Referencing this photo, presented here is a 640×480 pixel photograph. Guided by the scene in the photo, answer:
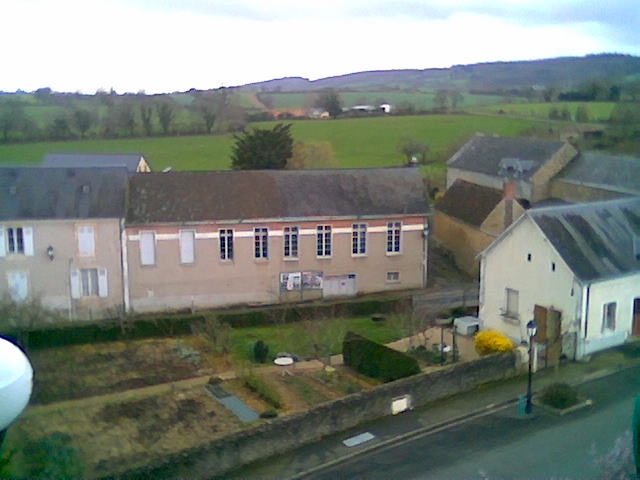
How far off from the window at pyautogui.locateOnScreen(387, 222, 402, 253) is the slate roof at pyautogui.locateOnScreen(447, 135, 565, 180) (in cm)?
844

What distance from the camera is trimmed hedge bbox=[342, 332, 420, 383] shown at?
1603 cm

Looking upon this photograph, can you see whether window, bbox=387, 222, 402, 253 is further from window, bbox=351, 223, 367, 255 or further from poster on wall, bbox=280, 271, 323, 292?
poster on wall, bbox=280, 271, 323, 292

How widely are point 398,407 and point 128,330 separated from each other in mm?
9451

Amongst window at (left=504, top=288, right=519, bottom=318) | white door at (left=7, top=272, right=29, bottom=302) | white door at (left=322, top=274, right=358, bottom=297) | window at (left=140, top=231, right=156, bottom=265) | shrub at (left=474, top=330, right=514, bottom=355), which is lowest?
white door at (left=322, top=274, right=358, bottom=297)

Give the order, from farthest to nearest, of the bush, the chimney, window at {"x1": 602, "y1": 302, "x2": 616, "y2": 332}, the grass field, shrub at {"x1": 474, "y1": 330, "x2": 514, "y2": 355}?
the chimney → the grass field → shrub at {"x1": 474, "y1": 330, "x2": 514, "y2": 355} → window at {"x1": 602, "y1": 302, "x2": 616, "y2": 332} → the bush

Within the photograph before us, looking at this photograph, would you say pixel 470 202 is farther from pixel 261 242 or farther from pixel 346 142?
pixel 346 142

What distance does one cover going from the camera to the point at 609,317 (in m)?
16.3

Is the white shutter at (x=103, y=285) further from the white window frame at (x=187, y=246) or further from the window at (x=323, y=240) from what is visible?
the window at (x=323, y=240)

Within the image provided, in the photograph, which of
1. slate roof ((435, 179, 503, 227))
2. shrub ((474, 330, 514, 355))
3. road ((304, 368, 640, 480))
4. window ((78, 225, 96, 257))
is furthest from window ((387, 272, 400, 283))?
road ((304, 368, 640, 480))

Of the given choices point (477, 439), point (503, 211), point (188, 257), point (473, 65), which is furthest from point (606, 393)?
point (473, 65)

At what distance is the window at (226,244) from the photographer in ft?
76.1

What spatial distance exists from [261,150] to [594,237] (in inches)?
898

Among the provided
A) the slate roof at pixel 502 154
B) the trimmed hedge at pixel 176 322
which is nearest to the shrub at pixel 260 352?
the trimmed hedge at pixel 176 322

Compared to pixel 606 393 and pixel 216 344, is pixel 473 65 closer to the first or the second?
pixel 216 344
